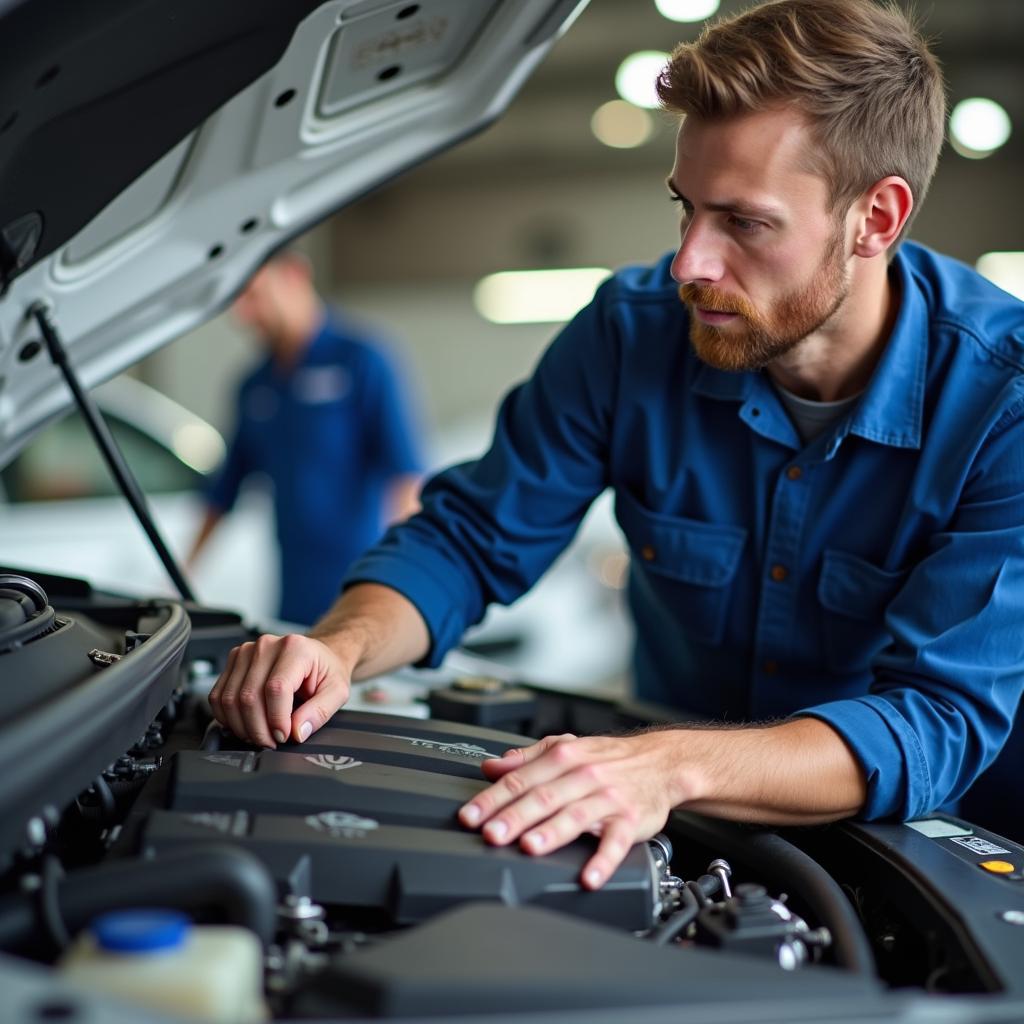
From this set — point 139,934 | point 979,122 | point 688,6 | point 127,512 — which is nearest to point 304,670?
point 139,934

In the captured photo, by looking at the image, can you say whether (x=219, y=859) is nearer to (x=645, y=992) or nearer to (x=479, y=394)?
(x=645, y=992)

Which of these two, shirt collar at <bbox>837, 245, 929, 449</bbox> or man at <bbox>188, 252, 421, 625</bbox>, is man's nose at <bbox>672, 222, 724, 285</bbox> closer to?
shirt collar at <bbox>837, 245, 929, 449</bbox>

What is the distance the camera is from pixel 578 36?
7.23 m

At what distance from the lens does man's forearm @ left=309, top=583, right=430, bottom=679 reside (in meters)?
1.34

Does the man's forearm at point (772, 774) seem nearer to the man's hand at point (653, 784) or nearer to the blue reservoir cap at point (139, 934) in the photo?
the man's hand at point (653, 784)

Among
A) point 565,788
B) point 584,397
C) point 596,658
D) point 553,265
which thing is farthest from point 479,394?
point 565,788

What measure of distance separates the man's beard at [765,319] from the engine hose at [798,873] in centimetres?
52

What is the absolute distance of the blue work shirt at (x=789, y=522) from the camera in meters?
1.20

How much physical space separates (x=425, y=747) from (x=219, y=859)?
1.18 feet

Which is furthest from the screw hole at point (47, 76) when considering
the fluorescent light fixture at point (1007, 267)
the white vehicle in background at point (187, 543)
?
the fluorescent light fixture at point (1007, 267)

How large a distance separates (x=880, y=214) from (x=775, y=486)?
1.13 feet

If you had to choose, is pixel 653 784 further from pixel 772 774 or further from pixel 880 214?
pixel 880 214

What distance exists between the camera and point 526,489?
159 cm

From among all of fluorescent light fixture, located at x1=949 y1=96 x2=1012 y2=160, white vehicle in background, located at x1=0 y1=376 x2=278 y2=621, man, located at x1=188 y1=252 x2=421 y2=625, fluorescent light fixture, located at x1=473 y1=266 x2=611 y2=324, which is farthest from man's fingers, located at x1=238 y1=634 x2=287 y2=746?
fluorescent light fixture, located at x1=473 y1=266 x2=611 y2=324
